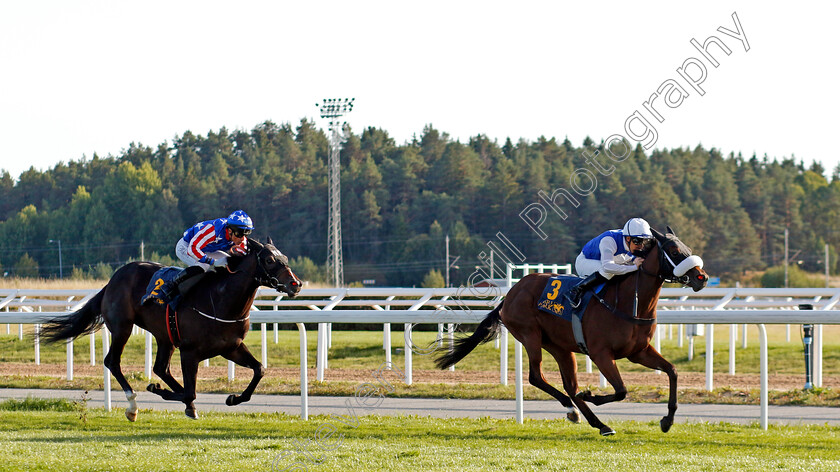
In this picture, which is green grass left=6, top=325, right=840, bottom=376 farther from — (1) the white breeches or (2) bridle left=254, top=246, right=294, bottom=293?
(2) bridle left=254, top=246, right=294, bottom=293

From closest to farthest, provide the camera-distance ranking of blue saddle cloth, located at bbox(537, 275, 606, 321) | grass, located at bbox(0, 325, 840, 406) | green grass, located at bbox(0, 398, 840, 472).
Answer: green grass, located at bbox(0, 398, 840, 472)
blue saddle cloth, located at bbox(537, 275, 606, 321)
grass, located at bbox(0, 325, 840, 406)

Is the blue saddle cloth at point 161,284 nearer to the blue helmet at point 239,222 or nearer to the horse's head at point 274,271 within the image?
the blue helmet at point 239,222

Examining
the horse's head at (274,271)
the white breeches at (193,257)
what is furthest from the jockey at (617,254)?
the white breeches at (193,257)

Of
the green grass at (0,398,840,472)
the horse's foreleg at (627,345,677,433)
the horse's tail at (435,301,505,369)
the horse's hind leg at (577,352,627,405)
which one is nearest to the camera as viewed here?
the green grass at (0,398,840,472)

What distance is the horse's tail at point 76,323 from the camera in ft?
24.3

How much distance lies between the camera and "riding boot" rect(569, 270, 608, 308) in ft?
19.6

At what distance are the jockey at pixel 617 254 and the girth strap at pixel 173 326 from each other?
2.75m

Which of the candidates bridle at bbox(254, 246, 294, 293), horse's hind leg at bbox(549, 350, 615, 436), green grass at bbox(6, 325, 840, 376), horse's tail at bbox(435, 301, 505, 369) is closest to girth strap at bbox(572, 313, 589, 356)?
horse's hind leg at bbox(549, 350, 615, 436)

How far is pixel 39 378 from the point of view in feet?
34.0

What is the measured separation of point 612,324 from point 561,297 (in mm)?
516

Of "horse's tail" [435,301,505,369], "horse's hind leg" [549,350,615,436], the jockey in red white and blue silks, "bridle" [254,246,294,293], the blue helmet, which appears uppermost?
the blue helmet

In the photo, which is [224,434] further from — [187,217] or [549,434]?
[187,217]

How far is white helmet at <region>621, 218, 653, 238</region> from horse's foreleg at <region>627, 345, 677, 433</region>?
2.24 feet

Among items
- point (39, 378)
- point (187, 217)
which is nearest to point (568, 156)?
point (187, 217)
